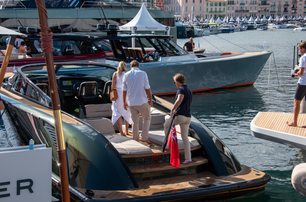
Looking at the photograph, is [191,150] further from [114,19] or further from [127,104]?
[114,19]

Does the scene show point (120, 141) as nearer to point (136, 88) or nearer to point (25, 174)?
point (136, 88)

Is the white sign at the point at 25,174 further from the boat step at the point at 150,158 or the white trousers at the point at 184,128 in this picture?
the white trousers at the point at 184,128

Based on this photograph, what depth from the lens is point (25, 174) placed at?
4336 millimetres

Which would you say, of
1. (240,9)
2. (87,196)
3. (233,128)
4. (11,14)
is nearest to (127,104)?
(87,196)

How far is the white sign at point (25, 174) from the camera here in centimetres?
429

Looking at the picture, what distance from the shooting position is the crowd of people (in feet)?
25.8

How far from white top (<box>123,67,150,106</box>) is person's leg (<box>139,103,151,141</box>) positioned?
0.08m

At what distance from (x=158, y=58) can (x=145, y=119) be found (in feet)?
34.9

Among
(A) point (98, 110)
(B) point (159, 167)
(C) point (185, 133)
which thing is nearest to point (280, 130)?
(C) point (185, 133)

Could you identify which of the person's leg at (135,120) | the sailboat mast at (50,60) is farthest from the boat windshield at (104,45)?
the sailboat mast at (50,60)

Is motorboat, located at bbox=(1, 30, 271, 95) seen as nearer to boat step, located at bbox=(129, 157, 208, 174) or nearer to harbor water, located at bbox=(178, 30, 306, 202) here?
harbor water, located at bbox=(178, 30, 306, 202)

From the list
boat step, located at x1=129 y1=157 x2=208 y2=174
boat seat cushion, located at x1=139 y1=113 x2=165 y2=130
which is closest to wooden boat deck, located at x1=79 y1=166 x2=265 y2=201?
boat step, located at x1=129 y1=157 x2=208 y2=174

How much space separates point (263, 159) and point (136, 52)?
9388 mm

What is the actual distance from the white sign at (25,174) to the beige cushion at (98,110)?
5119mm
